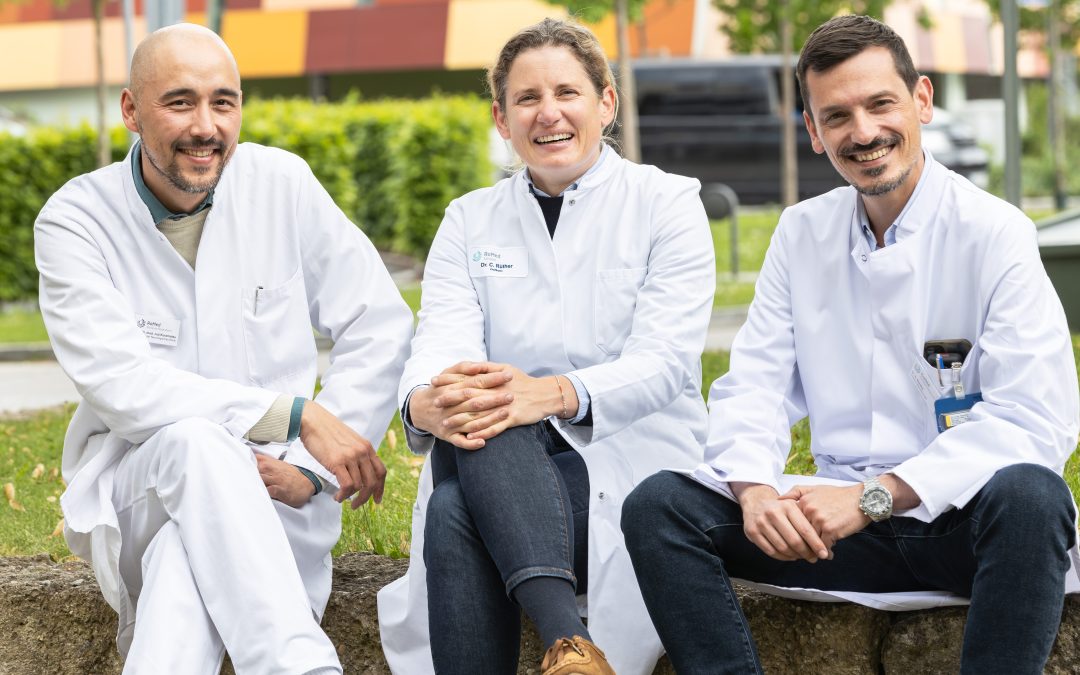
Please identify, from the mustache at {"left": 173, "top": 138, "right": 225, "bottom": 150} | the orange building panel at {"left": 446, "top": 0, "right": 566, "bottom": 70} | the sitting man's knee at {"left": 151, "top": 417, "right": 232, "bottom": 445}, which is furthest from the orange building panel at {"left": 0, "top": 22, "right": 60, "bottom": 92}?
the sitting man's knee at {"left": 151, "top": 417, "right": 232, "bottom": 445}

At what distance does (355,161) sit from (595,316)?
1180cm

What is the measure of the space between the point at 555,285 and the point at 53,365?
758cm

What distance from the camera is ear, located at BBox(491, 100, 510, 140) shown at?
154 inches

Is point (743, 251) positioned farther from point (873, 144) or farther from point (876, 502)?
point (876, 502)

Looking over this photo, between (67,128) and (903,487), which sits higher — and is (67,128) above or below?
above

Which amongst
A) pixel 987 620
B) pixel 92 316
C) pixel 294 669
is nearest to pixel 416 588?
pixel 294 669

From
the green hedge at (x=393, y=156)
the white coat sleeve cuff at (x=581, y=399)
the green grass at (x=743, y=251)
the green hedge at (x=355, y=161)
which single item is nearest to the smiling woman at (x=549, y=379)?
the white coat sleeve cuff at (x=581, y=399)

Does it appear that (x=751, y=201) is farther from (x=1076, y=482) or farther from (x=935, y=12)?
(x=1076, y=482)

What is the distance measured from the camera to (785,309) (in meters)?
3.47

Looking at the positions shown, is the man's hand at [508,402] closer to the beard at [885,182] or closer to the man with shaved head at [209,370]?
the man with shaved head at [209,370]

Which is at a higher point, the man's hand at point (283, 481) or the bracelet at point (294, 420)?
the bracelet at point (294, 420)

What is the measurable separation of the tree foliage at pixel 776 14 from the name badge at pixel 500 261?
1322 centimetres

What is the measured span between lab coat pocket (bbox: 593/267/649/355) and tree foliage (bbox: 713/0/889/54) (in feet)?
43.5

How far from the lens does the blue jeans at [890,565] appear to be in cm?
273
